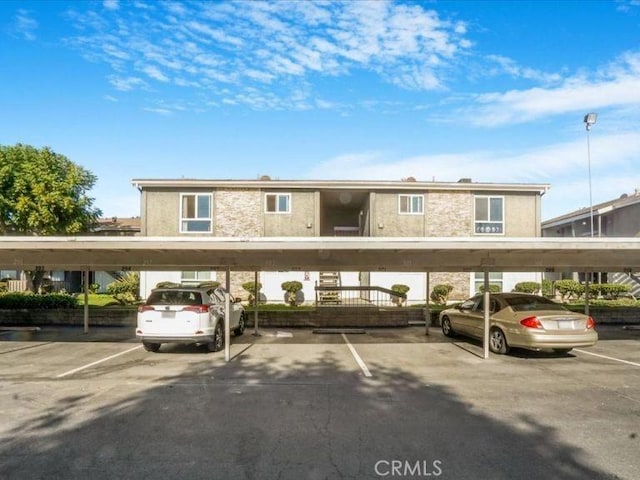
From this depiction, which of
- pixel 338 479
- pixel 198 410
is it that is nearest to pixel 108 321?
pixel 198 410

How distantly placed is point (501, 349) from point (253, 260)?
6475 millimetres

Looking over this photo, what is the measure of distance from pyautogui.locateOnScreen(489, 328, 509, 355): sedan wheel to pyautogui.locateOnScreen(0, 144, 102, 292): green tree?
24524mm

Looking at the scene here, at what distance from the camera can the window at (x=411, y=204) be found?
2369 centimetres

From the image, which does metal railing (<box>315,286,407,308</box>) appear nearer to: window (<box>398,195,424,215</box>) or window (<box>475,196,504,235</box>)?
window (<box>398,195,424,215</box>)

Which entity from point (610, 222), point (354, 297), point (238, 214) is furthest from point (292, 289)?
point (610, 222)

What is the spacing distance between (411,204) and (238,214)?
9.23 m

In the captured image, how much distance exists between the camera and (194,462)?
15.1 ft

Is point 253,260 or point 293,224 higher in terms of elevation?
point 293,224

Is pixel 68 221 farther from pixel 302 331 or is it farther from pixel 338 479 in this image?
pixel 338 479

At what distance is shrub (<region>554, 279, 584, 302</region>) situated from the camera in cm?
2497

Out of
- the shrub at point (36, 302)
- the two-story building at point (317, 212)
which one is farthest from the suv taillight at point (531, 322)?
the shrub at point (36, 302)

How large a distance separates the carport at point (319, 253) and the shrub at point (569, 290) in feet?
39.9

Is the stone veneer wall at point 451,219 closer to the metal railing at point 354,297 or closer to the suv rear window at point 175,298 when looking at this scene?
the metal railing at point 354,297

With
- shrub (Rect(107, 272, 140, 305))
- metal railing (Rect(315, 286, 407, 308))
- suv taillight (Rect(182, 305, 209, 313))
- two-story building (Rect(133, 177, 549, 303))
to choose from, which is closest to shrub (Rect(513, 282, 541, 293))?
two-story building (Rect(133, 177, 549, 303))
